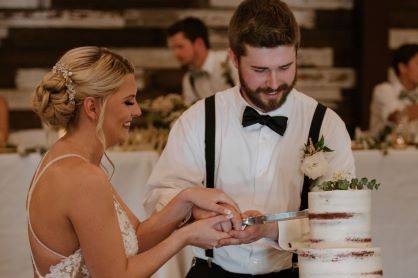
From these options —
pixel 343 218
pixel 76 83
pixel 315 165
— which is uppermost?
pixel 76 83

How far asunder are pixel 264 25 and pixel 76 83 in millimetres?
646

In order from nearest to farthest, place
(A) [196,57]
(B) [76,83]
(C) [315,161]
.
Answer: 1. (B) [76,83]
2. (C) [315,161]
3. (A) [196,57]

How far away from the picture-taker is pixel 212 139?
2877 mm

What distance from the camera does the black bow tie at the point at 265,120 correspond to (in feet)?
9.32

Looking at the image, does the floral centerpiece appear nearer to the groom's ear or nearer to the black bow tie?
the black bow tie

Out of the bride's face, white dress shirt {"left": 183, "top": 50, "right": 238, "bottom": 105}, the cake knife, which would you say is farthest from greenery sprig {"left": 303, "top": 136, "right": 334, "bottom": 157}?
white dress shirt {"left": 183, "top": 50, "right": 238, "bottom": 105}

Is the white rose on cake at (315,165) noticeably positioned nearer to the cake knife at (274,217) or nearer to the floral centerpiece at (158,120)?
the cake knife at (274,217)

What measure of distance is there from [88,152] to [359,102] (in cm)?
539

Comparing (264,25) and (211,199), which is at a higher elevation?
(264,25)

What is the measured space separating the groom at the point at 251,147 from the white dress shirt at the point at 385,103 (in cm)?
367

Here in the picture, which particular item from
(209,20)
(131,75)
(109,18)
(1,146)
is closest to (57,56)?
(109,18)

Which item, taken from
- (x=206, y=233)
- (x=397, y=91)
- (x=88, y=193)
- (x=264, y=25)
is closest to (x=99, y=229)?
(x=88, y=193)

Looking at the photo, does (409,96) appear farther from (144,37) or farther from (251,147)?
(251,147)

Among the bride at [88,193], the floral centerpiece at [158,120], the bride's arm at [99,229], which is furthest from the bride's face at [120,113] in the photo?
the floral centerpiece at [158,120]
